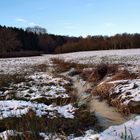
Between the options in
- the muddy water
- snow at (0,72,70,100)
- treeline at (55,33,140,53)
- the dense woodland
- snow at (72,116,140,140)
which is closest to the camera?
snow at (72,116,140,140)

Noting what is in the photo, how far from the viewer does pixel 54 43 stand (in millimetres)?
99438

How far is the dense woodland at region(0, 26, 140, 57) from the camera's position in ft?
183

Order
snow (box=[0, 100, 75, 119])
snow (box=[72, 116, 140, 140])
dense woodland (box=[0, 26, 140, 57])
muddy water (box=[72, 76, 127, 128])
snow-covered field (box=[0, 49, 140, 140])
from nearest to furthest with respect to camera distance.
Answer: snow (box=[72, 116, 140, 140]) < snow-covered field (box=[0, 49, 140, 140]) < snow (box=[0, 100, 75, 119]) < muddy water (box=[72, 76, 127, 128]) < dense woodland (box=[0, 26, 140, 57])

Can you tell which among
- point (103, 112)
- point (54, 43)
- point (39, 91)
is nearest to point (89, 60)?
point (39, 91)

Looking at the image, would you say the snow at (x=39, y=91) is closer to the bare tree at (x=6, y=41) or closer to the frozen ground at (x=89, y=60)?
the frozen ground at (x=89, y=60)

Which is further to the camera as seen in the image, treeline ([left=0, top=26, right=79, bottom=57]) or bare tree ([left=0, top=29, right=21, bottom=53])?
treeline ([left=0, top=26, right=79, bottom=57])

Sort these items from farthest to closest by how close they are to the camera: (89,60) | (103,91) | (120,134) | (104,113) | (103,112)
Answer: (89,60) < (103,91) < (103,112) < (104,113) < (120,134)

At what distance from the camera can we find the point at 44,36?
103m

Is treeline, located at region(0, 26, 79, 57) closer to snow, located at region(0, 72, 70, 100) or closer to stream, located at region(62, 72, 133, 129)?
snow, located at region(0, 72, 70, 100)

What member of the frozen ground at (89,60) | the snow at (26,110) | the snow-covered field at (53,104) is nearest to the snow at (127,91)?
the snow-covered field at (53,104)

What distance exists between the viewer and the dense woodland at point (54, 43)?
5591 centimetres

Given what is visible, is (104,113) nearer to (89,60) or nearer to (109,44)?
(89,60)

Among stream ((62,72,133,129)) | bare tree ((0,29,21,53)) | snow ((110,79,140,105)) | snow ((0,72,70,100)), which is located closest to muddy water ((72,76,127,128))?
stream ((62,72,133,129))

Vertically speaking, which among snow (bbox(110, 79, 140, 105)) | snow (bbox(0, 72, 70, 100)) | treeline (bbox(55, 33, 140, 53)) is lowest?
snow (bbox(0, 72, 70, 100))
